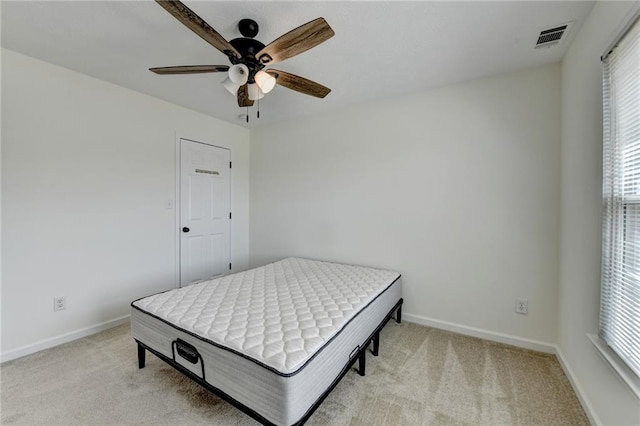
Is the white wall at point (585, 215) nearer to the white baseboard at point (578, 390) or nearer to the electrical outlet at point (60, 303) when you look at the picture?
the white baseboard at point (578, 390)

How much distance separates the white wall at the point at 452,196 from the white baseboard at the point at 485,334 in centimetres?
3

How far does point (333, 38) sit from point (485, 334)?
2.85 m

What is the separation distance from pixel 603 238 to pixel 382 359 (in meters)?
1.60

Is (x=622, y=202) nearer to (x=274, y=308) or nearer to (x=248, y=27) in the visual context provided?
(x=274, y=308)

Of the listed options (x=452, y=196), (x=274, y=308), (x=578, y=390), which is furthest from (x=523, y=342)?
(x=274, y=308)

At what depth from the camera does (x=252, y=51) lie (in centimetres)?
171

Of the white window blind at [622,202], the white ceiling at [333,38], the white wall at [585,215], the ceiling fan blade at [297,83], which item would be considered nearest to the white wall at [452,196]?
the white wall at [585,215]

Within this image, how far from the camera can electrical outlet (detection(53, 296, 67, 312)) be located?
2273 millimetres

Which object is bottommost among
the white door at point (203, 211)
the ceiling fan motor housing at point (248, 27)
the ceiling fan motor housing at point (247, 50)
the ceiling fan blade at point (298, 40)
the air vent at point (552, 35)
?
the white door at point (203, 211)

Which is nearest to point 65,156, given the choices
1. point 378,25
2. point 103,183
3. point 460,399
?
point 103,183

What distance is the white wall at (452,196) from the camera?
7.14 ft

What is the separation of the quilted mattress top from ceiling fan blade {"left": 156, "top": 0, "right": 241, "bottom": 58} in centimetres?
162

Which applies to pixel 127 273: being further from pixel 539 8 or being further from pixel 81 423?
pixel 539 8

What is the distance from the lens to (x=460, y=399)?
63.5 inches
